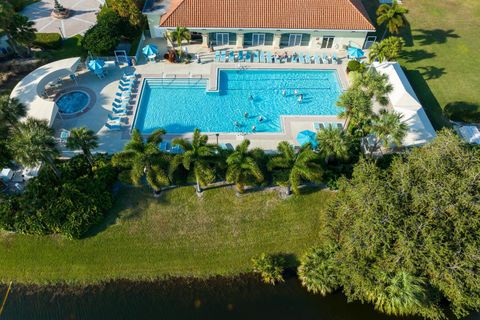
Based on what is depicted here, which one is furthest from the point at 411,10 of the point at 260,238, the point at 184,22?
the point at 260,238

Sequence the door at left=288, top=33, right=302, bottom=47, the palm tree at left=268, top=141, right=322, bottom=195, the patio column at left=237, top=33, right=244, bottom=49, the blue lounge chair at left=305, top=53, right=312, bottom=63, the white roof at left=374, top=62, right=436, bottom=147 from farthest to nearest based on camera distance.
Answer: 1. the door at left=288, top=33, right=302, bottom=47
2. the patio column at left=237, top=33, right=244, bottom=49
3. the blue lounge chair at left=305, top=53, right=312, bottom=63
4. the white roof at left=374, top=62, right=436, bottom=147
5. the palm tree at left=268, top=141, right=322, bottom=195

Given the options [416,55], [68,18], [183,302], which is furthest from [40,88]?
[416,55]

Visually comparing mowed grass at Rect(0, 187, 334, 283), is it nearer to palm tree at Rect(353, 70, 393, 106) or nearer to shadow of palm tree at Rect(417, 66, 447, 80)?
palm tree at Rect(353, 70, 393, 106)

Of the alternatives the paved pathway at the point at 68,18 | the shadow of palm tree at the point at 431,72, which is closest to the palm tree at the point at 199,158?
the shadow of palm tree at the point at 431,72

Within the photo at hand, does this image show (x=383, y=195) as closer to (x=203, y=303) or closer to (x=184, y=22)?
(x=203, y=303)

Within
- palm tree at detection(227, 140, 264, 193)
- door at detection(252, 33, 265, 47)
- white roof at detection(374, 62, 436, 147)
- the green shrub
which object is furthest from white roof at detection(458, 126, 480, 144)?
the green shrub

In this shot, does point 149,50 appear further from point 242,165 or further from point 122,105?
point 242,165
